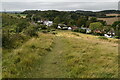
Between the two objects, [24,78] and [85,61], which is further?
[85,61]

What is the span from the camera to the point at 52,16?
95938 mm

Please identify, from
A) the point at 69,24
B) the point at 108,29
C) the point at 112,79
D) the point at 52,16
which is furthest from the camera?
the point at 52,16

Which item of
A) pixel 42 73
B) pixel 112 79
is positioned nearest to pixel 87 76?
pixel 112 79

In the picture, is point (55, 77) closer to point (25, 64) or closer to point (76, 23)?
point (25, 64)

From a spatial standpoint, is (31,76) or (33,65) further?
(33,65)

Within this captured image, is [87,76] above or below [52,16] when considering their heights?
below

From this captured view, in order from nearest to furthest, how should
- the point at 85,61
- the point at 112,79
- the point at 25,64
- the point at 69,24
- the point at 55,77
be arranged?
the point at 112,79 → the point at 55,77 → the point at 25,64 → the point at 85,61 → the point at 69,24

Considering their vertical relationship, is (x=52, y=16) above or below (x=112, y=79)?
above

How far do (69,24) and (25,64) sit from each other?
73255 mm

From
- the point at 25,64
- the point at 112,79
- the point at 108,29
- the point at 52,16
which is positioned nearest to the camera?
the point at 112,79

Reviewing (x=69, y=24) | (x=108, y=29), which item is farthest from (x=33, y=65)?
(x=69, y=24)

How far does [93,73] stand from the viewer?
526 centimetres

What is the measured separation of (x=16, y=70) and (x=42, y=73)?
926 mm

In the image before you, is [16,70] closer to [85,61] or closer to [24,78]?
[24,78]
